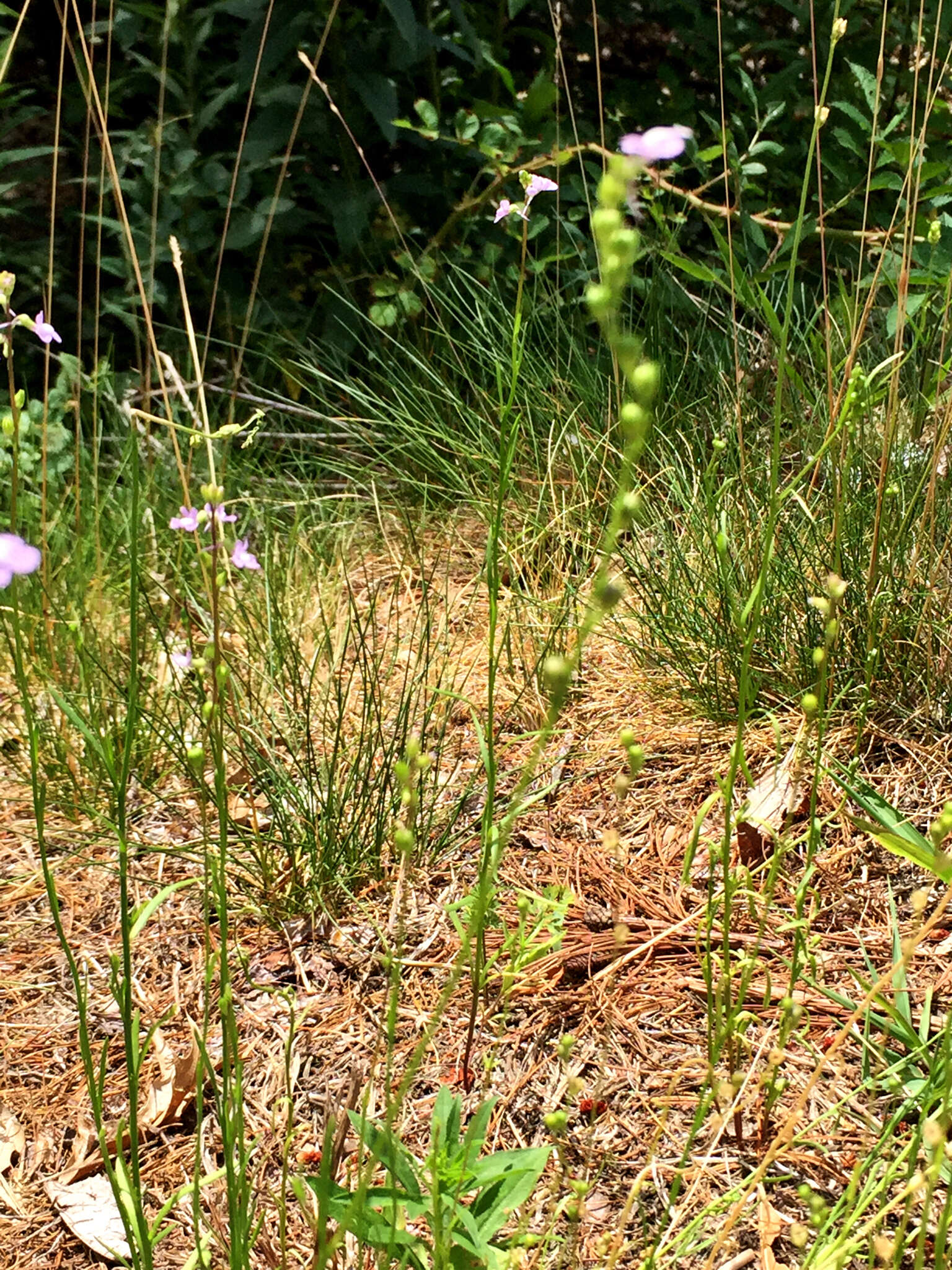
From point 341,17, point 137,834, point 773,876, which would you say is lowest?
point 137,834

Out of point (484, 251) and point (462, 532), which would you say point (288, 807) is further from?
point (484, 251)

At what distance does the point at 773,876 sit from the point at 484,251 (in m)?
2.29

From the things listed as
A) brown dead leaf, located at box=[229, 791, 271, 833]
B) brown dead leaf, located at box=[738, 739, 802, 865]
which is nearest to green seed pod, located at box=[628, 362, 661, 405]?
brown dead leaf, located at box=[738, 739, 802, 865]

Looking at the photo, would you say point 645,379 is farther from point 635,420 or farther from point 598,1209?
point 598,1209

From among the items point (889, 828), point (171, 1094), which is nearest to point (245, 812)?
point (171, 1094)

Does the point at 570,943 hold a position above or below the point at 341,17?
below

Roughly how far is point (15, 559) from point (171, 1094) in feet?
2.76

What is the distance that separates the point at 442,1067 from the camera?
1.35 metres

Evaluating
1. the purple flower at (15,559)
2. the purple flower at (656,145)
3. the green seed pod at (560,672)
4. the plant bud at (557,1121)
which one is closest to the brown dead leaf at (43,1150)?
the plant bud at (557,1121)

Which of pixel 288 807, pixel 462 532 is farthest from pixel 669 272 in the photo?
pixel 288 807

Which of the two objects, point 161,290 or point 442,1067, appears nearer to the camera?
point 442,1067

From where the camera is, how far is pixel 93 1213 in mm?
1214

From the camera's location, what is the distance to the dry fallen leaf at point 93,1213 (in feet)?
3.86

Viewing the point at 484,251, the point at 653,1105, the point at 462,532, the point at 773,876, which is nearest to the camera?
the point at 773,876
